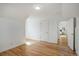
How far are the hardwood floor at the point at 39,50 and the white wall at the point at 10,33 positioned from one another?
0.31 feet

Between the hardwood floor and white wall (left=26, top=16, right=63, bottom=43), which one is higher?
white wall (left=26, top=16, right=63, bottom=43)

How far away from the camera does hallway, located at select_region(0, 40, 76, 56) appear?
5.13ft

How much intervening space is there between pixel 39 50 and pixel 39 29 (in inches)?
14.6

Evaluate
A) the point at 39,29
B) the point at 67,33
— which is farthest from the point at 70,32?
the point at 39,29

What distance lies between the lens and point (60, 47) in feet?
5.42

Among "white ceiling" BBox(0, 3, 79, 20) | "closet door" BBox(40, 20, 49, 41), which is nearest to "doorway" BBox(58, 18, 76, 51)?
"white ceiling" BBox(0, 3, 79, 20)

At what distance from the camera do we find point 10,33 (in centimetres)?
163

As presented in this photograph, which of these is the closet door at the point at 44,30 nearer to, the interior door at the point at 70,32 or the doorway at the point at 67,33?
the doorway at the point at 67,33

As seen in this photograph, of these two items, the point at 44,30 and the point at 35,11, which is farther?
the point at 44,30

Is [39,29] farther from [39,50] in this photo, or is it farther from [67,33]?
[67,33]

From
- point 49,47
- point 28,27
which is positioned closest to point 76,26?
point 49,47

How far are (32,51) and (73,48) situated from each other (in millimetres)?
708

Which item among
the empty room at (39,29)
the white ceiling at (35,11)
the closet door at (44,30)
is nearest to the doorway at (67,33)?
the empty room at (39,29)

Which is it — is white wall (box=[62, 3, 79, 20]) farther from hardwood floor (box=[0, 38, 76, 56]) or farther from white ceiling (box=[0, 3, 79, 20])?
hardwood floor (box=[0, 38, 76, 56])
